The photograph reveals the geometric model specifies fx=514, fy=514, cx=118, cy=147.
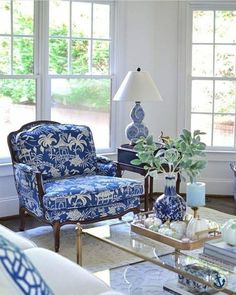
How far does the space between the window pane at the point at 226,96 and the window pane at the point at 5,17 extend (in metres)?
2.33

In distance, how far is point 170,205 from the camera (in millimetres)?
3049

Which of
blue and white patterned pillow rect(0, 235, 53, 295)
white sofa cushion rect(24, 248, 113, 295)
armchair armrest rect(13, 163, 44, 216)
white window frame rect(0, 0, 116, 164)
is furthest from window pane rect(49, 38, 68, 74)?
blue and white patterned pillow rect(0, 235, 53, 295)

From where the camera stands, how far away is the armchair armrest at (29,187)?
12.7 feet

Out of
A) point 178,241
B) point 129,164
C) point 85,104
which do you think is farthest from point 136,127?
point 178,241

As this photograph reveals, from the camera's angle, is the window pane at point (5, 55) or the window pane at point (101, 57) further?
the window pane at point (101, 57)

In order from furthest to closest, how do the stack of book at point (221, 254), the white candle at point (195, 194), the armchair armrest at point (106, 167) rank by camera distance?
the armchair armrest at point (106, 167)
the white candle at point (195, 194)
the stack of book at point (221, 254)

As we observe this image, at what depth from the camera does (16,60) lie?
15.9 feet

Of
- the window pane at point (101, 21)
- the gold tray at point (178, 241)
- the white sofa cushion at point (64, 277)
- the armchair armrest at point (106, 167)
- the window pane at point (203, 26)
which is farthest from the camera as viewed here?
the window pane at point (203, 26)

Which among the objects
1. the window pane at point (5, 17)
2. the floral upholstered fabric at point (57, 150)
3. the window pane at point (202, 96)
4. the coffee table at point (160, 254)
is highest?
the window pane at point (5, 17)

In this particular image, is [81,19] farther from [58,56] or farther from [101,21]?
[58,56]

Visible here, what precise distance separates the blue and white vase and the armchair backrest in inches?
59.1

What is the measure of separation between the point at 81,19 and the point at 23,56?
0.74 m

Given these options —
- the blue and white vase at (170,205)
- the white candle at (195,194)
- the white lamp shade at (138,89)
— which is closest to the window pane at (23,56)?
the white lamp shade at (138,89)

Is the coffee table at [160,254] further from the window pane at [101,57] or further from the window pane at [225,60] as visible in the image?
the window pane at [225,60]
